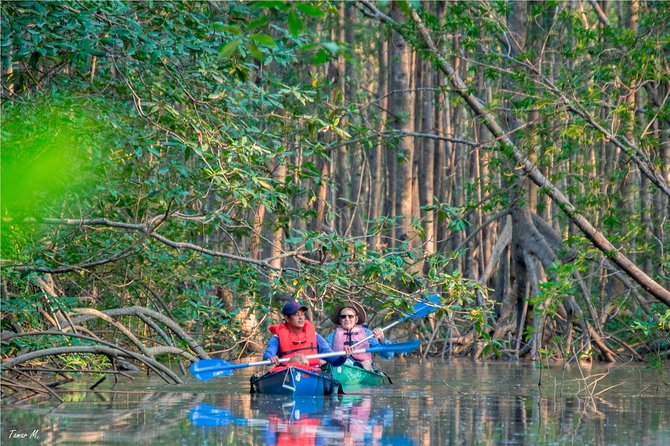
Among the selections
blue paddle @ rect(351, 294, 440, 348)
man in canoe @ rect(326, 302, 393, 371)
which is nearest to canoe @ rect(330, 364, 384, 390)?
man in canoe @ rect(326, 302, 393, 371)

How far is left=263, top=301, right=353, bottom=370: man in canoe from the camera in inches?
456

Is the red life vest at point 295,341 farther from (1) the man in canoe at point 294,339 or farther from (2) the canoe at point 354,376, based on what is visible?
(2) the canoe at point 354,376

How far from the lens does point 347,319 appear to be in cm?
1321

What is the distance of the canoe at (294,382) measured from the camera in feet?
34.5

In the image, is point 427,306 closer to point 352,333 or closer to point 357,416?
point 352,333

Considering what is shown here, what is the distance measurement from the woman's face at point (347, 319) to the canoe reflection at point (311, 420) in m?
2.56

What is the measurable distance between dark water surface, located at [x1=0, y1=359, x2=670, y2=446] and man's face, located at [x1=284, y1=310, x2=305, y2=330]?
32.9 inches

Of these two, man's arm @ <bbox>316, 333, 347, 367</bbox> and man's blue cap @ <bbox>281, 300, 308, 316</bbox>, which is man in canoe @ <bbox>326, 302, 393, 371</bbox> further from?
man's blue cap @ <bbox>281, 300, 308, 316</bbox>

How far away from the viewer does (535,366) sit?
16.4m

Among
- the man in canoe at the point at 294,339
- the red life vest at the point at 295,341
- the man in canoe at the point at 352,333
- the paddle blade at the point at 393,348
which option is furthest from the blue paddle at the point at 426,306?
the man in canoe at the point at 352,333

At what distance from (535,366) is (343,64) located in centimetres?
1251

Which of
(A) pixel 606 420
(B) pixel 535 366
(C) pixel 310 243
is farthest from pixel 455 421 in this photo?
(B) pixel 535 366

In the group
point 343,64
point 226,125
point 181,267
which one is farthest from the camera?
point 343,64

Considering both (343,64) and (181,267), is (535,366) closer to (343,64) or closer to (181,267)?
(181,267)
